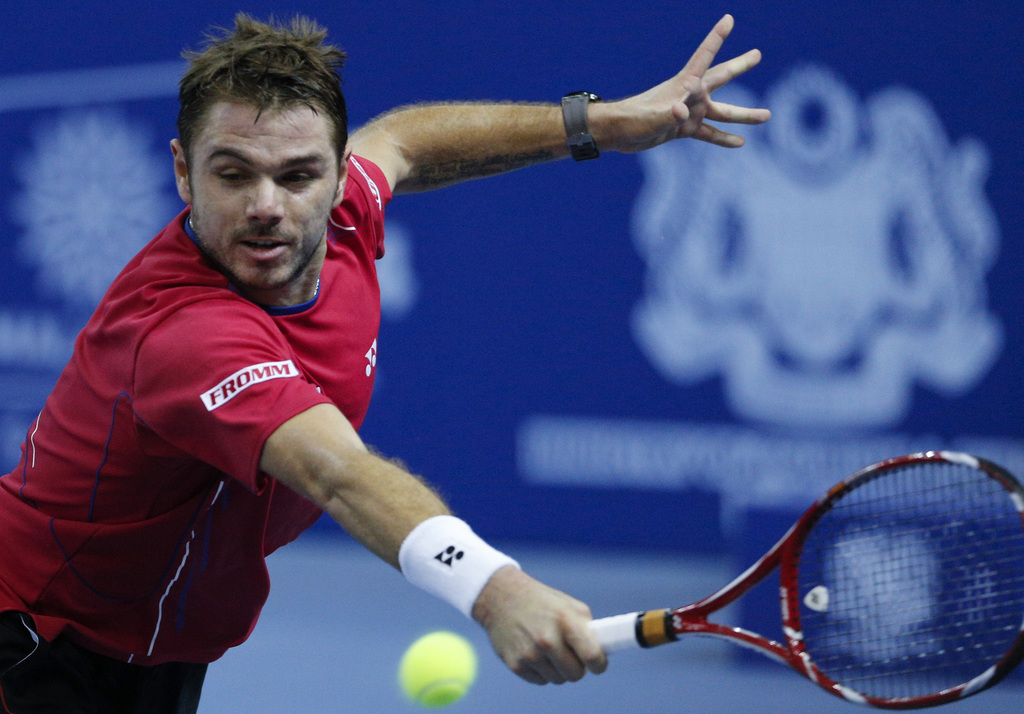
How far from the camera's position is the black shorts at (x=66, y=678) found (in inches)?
80.1

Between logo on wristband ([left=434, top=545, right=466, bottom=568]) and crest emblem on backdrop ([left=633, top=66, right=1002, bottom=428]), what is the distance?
3.18 meters

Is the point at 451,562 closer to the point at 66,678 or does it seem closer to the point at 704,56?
the point at 66,678

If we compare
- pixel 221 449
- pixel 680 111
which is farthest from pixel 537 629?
pixel 680 111

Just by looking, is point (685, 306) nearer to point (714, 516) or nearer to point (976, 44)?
point (714, 516)

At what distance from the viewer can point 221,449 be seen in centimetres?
172

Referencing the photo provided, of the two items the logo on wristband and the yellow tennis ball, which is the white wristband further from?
the yellow tennis ball

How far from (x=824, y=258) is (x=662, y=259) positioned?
2.10ft

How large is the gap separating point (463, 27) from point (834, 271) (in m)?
1.88

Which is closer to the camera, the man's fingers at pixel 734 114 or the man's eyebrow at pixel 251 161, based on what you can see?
the man's eyebrow at pixel 251 161

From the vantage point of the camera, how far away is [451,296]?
5.06m

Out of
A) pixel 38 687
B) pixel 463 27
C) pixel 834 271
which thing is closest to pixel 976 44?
pixel 834 271

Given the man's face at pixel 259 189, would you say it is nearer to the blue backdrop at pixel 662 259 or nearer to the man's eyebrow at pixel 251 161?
the man's eyebrow at pixel 251 161

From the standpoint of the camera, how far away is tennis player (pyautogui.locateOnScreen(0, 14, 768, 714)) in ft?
5.45

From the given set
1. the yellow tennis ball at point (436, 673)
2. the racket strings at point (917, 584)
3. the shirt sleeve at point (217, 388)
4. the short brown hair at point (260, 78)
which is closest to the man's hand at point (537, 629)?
the shirt sleeve at point (217, 388)
